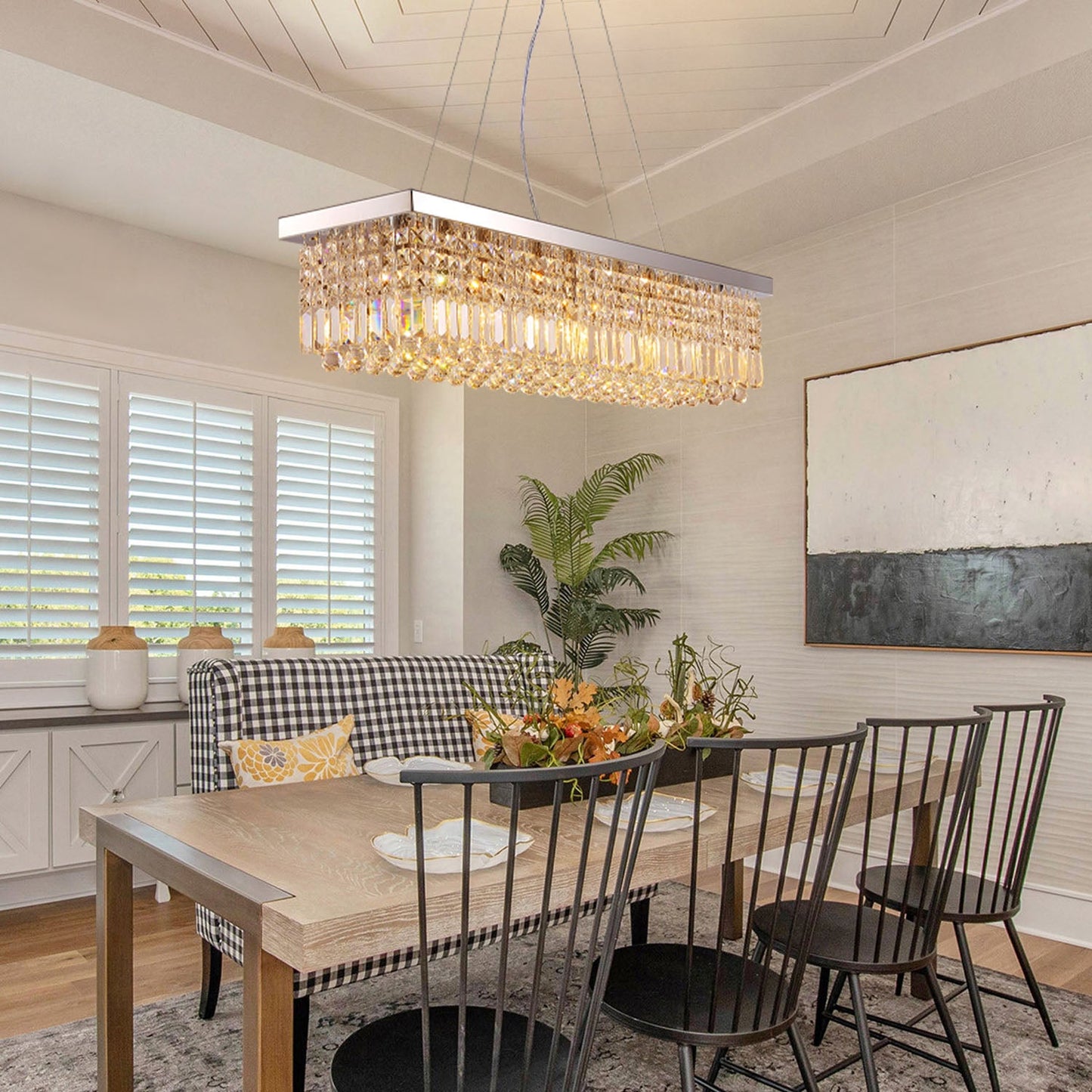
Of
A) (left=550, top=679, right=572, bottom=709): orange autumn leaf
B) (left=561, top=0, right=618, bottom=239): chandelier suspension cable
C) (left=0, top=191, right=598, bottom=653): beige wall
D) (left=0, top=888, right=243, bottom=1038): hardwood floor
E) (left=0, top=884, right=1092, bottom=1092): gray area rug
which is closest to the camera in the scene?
(left=550, top=679, right=572, bottom=709): orange autumn leaf

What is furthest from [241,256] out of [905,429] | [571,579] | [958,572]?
[958,572]

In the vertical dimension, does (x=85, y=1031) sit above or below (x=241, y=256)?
below

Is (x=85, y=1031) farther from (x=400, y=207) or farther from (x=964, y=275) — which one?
(x=964, y=275)

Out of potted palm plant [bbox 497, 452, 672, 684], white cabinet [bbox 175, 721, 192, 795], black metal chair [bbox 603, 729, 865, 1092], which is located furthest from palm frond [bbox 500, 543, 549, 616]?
black metal chair [bbox 603, 729, 865, 1092]

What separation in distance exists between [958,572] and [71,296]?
3.80 m

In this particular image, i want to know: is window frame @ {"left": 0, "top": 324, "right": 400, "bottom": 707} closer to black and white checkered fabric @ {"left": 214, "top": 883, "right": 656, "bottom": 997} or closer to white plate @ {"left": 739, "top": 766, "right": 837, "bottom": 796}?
black and white checkered fabric @ {"left": 214, "top": 883, "right": 656, "bottom": 997}

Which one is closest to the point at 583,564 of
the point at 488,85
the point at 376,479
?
the point at 376,479

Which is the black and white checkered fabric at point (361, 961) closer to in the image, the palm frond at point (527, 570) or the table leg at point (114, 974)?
the table leg at point (114, 974)

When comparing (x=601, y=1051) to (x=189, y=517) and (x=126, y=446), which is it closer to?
(x=189, y=517)

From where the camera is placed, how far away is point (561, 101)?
3770mm

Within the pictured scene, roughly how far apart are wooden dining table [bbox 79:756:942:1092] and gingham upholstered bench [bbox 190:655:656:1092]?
0.31 m

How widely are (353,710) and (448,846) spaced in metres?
1.52

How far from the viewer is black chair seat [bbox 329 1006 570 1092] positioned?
146cm

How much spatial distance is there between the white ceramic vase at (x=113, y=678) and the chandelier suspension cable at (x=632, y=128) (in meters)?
2.92
